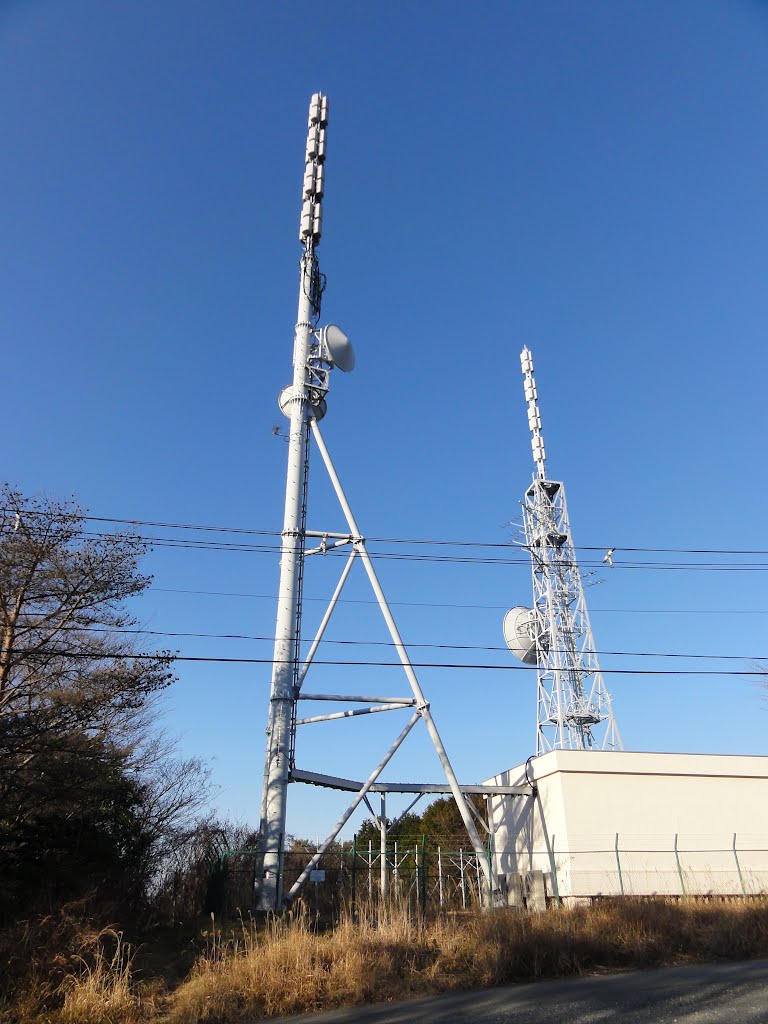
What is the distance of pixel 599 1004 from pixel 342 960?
3819mm

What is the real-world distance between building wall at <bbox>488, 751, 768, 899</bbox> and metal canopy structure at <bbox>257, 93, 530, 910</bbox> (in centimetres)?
253

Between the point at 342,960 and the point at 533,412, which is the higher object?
the point at 533,412

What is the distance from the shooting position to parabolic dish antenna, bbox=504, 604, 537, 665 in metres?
34.6

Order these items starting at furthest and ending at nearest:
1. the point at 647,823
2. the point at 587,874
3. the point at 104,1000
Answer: the point at 647,823
the point at 587,874
the point at 104,1000

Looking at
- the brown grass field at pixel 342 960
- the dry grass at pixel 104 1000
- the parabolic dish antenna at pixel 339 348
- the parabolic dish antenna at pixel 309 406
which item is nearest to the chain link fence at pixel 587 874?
the brown grass field at pixel 342 960

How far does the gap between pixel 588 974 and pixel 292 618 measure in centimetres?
1138

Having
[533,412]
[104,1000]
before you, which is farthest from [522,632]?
[104,1000]

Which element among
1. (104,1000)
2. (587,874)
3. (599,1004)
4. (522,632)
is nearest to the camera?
(599,1004)

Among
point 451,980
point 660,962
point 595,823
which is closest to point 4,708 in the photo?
point 451,980

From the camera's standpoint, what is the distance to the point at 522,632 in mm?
35062

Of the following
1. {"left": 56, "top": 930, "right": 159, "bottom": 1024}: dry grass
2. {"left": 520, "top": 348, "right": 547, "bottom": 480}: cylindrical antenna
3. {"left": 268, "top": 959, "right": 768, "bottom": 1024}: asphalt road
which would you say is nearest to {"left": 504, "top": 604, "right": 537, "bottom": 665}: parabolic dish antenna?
{"left": 520, "top": 348, "right": 547, "bottom": 480}: cylindrical antenna

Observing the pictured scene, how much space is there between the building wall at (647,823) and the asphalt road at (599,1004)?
37.7 feet

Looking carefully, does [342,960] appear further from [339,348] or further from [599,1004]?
[339,348]

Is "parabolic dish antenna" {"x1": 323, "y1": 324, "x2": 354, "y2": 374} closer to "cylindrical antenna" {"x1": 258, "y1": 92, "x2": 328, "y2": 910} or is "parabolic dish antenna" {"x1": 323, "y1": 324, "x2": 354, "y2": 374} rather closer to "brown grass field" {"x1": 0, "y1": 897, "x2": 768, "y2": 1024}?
"cylindrical antenna" {"x1": 258, "y1": 92, "x2": 328, "y2": 910}
